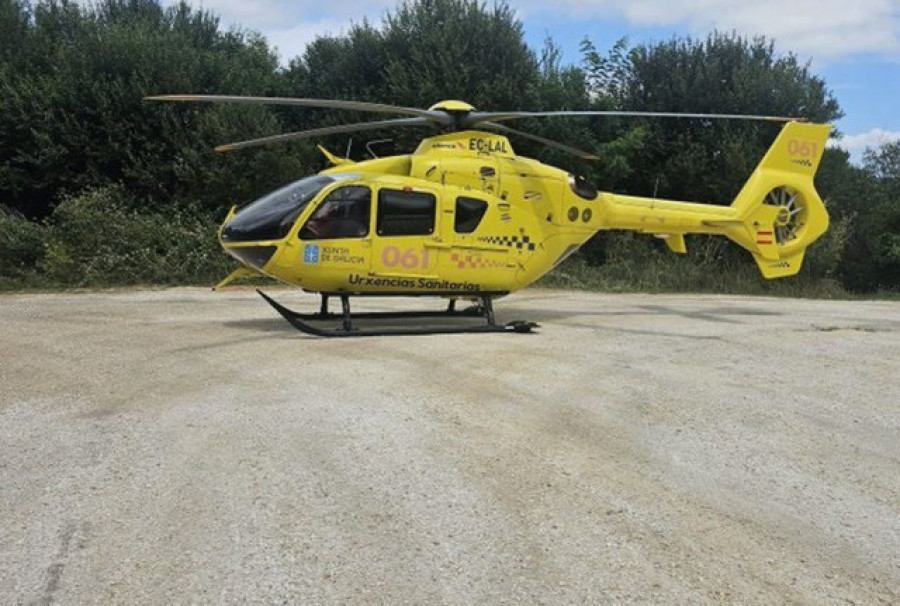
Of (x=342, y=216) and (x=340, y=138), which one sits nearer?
(x=342, y=216)

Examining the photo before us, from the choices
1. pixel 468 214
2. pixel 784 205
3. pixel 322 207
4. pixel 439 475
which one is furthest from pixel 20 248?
pixel 439 475

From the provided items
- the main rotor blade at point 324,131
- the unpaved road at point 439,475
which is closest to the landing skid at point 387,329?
the unpaved road at point 439,475

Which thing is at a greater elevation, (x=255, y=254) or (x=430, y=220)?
(x=430, y=220)

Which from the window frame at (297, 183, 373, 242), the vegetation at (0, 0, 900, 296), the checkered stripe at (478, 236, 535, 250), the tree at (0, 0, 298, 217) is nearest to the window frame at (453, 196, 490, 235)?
the checkered stripe at (478, 236, 535, 250)

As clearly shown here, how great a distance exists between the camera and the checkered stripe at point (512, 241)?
10461 millimetres

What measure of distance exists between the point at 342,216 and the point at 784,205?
8.12 meters

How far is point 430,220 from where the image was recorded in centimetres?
995

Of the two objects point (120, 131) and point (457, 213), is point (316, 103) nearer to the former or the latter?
point (457, 213)

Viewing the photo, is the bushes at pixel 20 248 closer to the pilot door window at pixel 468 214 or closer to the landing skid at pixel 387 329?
the landing skid at pixel 387 329

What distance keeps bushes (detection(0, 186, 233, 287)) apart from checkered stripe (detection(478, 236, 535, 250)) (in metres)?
8.72

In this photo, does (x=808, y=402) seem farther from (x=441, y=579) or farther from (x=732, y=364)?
(x=441, y=579)

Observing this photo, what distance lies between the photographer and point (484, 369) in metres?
7.26

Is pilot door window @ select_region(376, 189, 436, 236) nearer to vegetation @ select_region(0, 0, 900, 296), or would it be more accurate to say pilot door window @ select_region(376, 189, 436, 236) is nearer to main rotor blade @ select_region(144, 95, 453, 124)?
main rotor blade @ select_region(144, 95, 453, 124)

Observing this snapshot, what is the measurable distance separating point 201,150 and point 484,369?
14894mm
